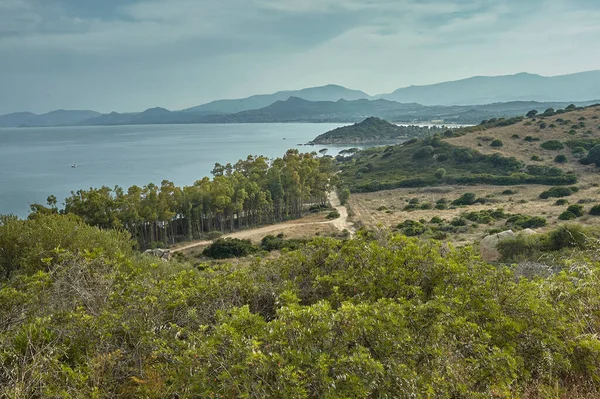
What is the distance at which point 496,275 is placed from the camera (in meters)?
7.24

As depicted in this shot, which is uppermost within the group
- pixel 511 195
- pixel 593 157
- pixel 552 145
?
pixel 552 145

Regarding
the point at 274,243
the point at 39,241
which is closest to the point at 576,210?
the point at 274,243

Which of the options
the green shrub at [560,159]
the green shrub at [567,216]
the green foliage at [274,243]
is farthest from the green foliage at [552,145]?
the green foliage at [274,243]

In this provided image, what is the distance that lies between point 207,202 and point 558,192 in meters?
44.5

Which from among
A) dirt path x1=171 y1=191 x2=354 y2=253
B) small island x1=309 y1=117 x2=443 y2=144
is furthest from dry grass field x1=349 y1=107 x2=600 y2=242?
small island x1=309 y1=117 x2=443 y2=144

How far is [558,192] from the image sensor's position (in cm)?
5309

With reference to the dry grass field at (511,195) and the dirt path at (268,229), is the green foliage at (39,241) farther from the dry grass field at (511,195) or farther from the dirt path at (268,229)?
the dry grass field at (511,195)

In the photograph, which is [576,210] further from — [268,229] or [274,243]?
[268,229]

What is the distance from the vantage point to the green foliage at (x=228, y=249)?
123 ft

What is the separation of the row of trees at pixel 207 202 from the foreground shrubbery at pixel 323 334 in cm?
3023

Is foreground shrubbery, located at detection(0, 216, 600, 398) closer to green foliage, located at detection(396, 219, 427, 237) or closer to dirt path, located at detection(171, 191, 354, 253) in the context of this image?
green foliage, located at detection(396, 219, 427, 237)

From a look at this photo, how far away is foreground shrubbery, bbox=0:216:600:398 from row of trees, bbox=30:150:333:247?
30.2 meters

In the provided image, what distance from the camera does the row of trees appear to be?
123 ft

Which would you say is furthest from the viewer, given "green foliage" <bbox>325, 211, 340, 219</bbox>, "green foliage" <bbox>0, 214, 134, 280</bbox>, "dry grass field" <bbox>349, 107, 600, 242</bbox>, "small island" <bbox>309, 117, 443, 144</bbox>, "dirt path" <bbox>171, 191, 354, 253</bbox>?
"small island" <bbox>309, 117, 443, 144</bbox>
